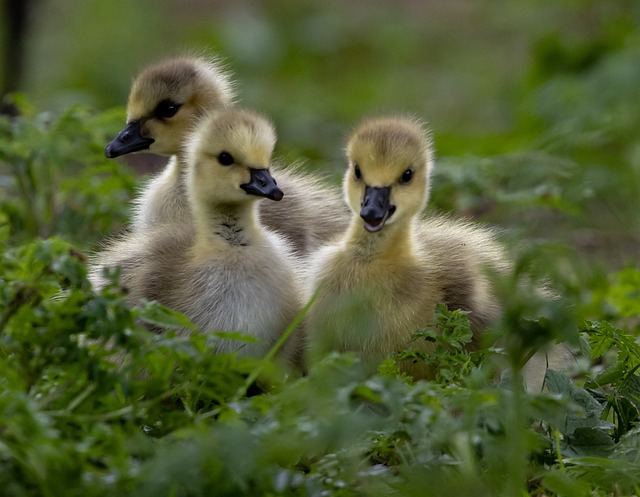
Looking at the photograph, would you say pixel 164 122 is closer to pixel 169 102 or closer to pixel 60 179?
pixel 169 102

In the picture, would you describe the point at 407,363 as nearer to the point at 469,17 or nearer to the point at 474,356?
the point at 474,356

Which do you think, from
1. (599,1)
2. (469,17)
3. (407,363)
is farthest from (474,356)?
(469,17)

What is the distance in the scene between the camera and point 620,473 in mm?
2725

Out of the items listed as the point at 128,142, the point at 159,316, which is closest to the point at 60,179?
the point at 128,142

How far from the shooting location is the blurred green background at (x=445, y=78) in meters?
5.44

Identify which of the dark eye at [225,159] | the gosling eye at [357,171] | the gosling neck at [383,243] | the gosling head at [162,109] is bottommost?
the gosling neck at [383,243]

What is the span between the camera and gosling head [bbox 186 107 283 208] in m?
3.48

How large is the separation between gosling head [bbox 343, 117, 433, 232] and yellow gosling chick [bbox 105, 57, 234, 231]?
0.76 metres

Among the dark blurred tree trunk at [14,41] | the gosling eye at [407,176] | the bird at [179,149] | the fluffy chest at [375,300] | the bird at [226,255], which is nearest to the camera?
the fluffy chest at [375,300]

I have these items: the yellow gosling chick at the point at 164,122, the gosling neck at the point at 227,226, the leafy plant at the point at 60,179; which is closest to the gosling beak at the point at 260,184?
the gosling neck at the point at 227,226

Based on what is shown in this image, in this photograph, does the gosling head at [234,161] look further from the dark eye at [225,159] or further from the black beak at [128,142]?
the black beak at [128,142]

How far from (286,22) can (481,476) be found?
29.7 feet

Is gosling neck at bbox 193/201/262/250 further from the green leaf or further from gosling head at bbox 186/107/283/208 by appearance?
the green leaf

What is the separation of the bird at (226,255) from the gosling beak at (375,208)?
243mm
